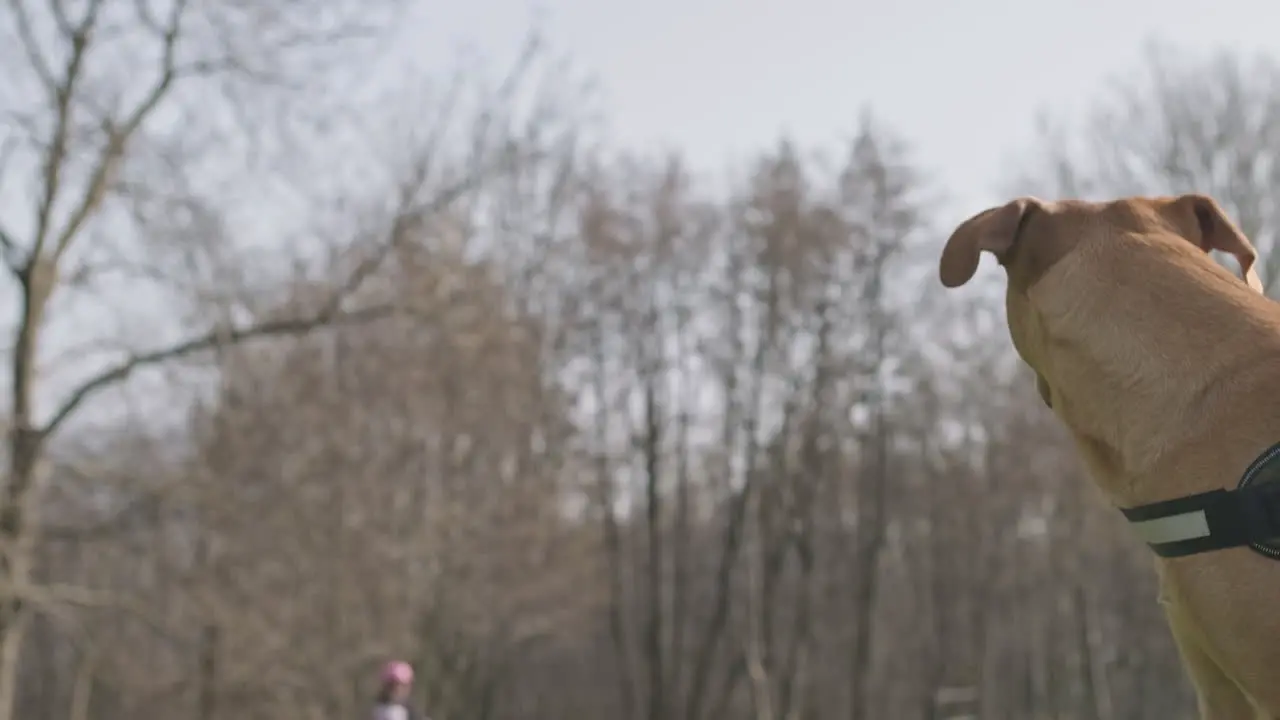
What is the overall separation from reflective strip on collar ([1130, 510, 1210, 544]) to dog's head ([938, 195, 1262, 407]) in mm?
522

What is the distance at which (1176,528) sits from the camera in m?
3.16

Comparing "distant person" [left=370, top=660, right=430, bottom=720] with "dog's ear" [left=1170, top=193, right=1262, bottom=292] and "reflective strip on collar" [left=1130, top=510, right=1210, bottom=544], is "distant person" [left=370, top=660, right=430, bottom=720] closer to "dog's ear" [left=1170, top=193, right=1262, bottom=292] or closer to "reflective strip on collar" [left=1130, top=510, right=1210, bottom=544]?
"dog's ear" [left=1170, top=193, right=1262, bottom=292]

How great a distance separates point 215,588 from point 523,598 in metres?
14.7

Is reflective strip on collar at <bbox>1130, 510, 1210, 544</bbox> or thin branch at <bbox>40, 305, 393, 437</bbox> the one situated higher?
thin branch at <bbox>40, 305, 393, 437</bbox>

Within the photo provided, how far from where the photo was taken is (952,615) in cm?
4041

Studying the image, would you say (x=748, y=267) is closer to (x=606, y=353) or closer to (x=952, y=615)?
(x=606, y=353)

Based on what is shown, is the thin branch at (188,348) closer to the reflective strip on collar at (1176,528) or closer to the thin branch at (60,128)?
the thin branch at (60,128)

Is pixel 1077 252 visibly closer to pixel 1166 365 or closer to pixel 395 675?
pixel 1166 365

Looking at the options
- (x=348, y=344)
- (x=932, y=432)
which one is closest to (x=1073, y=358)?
(x=348, y=344)

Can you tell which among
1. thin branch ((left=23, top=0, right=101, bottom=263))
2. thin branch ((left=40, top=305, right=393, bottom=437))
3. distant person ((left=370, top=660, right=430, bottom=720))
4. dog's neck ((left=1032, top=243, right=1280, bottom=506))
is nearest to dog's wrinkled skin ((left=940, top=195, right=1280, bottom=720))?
dog's neck ((left=1032, top=243, right=1280, bottom=506))

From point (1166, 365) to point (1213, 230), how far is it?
0.83 meters

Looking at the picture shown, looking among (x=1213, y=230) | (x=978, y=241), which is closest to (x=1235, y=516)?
(x=978, y=241)

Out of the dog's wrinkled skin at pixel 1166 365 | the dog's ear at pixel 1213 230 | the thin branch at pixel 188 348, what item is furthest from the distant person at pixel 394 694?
the dog's ear at pixel 1213 230

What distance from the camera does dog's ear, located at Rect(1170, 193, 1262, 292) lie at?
387 centimetres
